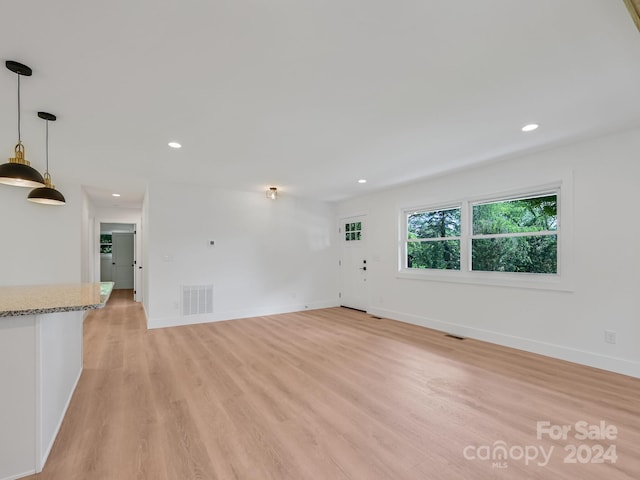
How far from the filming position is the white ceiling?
1561 mm

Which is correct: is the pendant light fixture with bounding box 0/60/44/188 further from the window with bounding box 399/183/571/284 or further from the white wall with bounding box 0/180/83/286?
the window with bounding box 399/183/571/284

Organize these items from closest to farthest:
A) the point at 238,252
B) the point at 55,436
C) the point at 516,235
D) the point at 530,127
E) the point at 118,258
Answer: the point at 55,436 → the point at 530,127 → the point at 516,235 → the point at 238,252 → the point at 118,258

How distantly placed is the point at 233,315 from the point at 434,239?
13.4 feet

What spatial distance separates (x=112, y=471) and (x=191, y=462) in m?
0.45

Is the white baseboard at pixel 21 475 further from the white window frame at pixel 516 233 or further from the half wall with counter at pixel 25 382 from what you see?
the white window frame at pixel 516 233

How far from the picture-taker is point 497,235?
13.8 feet

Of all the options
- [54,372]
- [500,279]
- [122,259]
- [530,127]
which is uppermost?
[530,127]

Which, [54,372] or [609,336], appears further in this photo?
[609,336]

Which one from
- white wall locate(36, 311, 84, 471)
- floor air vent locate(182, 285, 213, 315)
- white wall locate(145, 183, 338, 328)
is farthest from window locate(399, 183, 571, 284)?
white wall locate(36, 311, 84, 471)

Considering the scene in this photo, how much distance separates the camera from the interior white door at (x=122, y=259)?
10742mm

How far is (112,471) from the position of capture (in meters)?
1.72

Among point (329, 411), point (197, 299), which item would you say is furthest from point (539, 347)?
point (197, 299)

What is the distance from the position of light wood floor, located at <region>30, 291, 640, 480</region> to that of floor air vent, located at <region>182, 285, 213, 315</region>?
1187 mm

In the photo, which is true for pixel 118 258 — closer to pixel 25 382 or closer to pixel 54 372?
pixel 54 372
